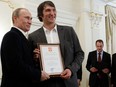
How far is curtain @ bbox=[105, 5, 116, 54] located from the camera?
23.2 ft

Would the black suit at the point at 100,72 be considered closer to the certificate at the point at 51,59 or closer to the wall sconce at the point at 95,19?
the wall sconce at the point at 95,19

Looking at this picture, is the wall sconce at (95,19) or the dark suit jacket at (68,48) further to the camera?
the wall sconce at (95,19)

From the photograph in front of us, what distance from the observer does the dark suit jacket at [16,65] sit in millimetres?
1973

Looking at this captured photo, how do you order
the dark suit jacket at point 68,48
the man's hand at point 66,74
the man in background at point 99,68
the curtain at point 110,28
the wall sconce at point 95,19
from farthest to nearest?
the curtain at point 110,28
the wall sconce at point 95,19
the man in background at point 99,68
the dark suit jacket at point 68,48
the man's hand at point 66,74

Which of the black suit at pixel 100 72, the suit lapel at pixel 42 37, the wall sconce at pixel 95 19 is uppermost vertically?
the wall sconce at pixel 95 19

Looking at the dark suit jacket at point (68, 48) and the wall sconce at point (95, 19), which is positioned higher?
the wall sconce at point (95, 19)

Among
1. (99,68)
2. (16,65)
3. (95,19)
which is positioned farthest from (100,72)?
(16,65)

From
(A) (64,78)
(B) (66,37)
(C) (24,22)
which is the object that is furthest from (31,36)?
(A) (64,78)

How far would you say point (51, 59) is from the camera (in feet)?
7.13

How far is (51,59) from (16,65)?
1.15 ft

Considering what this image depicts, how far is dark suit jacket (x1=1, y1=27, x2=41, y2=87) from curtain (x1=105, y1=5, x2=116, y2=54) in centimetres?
531

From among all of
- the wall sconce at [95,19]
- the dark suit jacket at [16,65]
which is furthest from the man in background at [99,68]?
the dark suit jacket at [16,65]

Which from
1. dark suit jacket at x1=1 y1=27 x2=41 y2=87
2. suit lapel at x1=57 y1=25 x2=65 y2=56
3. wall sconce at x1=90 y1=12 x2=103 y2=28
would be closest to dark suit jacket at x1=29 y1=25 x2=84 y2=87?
suit lapel at x1=57 y1=25 x2=65 y2=56

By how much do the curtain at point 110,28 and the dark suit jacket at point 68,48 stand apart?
491cm
